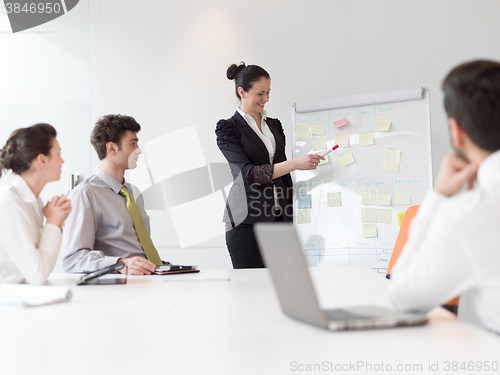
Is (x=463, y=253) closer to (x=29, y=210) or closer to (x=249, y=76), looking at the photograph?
(x=29, y=210)

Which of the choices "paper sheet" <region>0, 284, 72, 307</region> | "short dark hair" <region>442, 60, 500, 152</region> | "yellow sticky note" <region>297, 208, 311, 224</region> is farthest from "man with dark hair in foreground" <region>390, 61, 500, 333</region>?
"yellow sticky note" <region>297, 208, 311, 224</region>

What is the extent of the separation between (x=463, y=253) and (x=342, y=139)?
7.91ft

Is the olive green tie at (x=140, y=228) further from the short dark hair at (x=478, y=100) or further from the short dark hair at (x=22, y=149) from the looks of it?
the short dark hair at (x=478, y=100)

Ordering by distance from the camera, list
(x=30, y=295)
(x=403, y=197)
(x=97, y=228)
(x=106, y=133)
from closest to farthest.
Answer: (x=30, y=295), (x=97, y=228), (x=106, y=133), (x=403, y=197)

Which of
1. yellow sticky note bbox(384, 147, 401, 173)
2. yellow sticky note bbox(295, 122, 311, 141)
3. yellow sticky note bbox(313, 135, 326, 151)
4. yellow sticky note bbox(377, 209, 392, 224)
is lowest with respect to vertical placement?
yellow sticky note bbox(377, 209, 392, 224)

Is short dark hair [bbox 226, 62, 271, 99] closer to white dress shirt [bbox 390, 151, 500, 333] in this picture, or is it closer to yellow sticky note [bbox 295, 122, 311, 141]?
yellow sticky note [bbox 295, 122, 311, 141]

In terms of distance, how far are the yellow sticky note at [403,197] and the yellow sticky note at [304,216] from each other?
22.6 inches

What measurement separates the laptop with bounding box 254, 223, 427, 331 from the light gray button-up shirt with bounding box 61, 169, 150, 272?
1.00m

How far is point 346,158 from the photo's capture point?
3.06 m

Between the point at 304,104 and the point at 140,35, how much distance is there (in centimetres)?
154

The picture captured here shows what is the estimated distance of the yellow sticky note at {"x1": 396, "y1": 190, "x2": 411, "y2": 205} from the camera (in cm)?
291

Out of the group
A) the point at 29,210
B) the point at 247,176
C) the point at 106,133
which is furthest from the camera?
the point at 247,176

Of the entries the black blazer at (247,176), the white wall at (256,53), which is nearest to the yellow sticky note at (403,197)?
the white wall at (256,53)

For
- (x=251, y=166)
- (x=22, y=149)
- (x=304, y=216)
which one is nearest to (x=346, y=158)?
(x=304, y=216)
